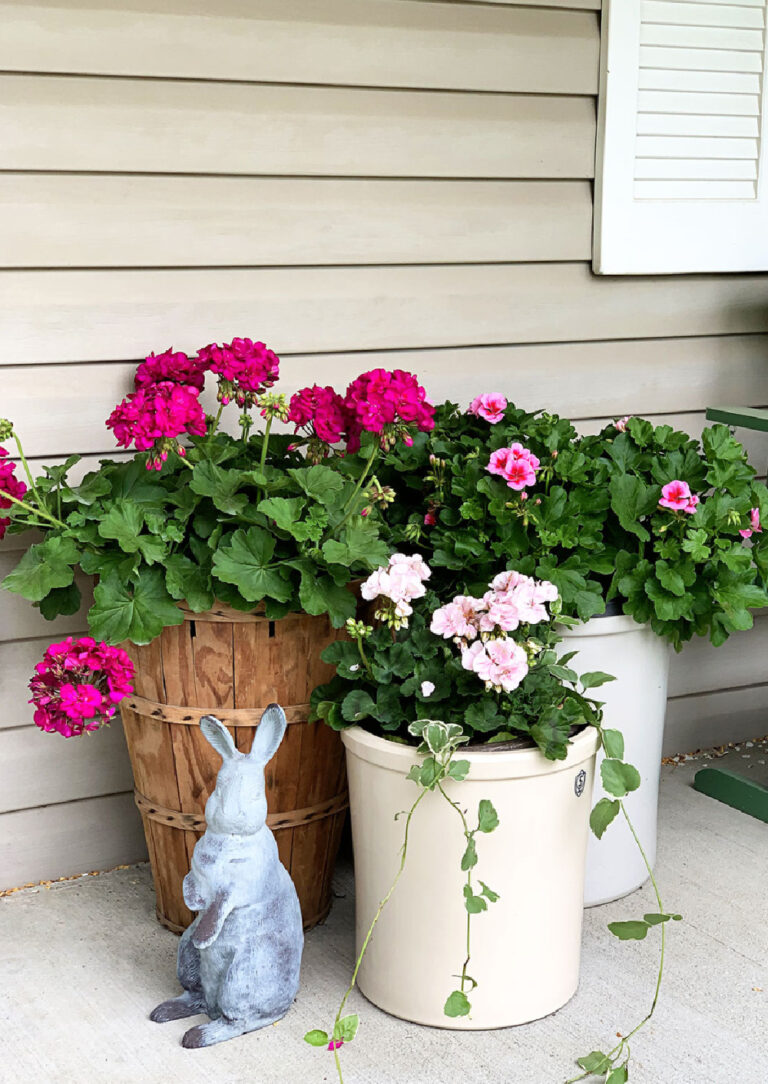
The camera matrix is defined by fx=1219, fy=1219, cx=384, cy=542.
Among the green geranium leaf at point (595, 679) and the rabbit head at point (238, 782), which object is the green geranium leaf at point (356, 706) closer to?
the rabbit head at point (238, 782)

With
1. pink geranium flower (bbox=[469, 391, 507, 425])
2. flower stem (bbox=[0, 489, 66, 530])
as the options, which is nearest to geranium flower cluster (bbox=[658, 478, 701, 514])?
pink geranium flower (bbox=[469, 391, 507, 425])

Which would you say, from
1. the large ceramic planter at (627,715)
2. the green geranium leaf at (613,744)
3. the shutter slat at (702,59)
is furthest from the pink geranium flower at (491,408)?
the shutter slat at (702,59)

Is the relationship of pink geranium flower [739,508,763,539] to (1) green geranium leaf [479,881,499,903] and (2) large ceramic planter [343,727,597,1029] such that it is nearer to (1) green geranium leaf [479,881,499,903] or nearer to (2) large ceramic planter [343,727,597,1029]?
(2) large ceramic planter [343,727,597,1029]

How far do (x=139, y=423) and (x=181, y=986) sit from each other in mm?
896

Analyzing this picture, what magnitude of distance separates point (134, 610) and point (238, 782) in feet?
1.07

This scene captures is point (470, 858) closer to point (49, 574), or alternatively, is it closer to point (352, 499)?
point (352, 499)

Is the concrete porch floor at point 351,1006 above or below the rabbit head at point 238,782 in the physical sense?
below

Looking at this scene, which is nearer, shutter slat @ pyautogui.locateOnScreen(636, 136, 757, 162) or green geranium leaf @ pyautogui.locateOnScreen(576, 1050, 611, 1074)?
green geranium leaf @ pyautogui.locateOnScreen(576, 1050, 611, 1074)

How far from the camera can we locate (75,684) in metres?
1.76

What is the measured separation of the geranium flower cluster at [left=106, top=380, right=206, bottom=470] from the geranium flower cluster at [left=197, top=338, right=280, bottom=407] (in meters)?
0.09

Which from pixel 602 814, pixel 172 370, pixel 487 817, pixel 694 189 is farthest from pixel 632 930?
pixel 694 189

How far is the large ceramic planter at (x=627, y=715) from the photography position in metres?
2.13

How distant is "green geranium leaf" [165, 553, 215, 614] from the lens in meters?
1.87

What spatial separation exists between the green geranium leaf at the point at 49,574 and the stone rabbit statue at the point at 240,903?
0.36 metres
